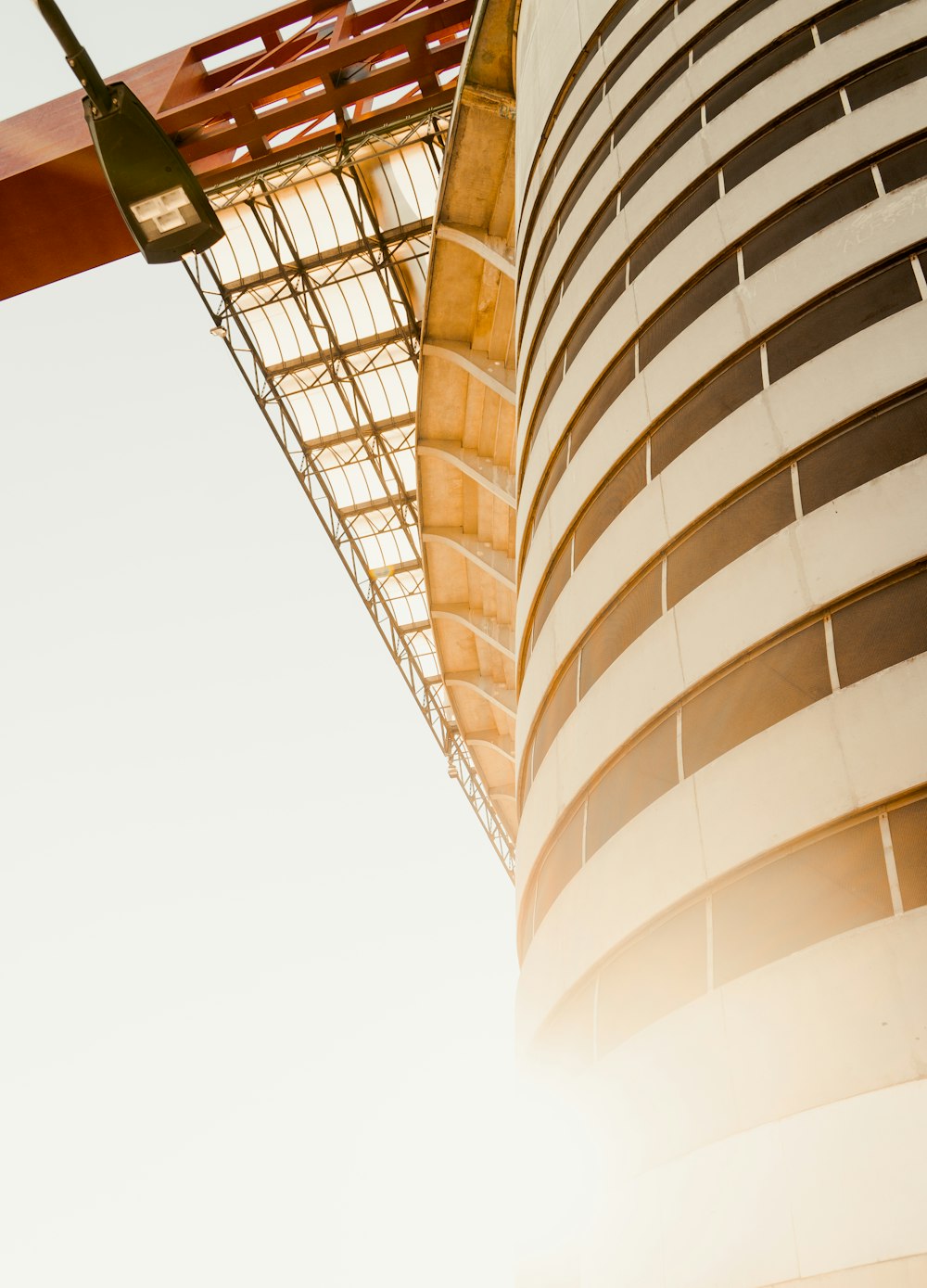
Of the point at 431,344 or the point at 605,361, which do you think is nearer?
the point at 605,361

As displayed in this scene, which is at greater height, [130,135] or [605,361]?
[605,361]

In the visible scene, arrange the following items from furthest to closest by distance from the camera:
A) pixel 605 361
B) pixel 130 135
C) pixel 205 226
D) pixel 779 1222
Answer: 1. pixel 605 361
2. pixel 205 226
3. pixel 130 135
4. pixel 779 1222

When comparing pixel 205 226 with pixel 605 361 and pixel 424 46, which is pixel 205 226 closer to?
pixel 605 361

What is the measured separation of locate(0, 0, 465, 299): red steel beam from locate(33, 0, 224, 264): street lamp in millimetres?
15165

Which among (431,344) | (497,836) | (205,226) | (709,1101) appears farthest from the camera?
(497,836)

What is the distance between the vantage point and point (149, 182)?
28.6ft

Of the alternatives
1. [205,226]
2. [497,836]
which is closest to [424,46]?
[205,226]

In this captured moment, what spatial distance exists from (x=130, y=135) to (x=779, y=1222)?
865cm

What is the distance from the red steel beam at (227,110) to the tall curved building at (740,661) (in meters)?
9.56

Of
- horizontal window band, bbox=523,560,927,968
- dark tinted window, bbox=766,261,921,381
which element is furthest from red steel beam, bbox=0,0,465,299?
horizontal window band, bbox=523,560,927,968

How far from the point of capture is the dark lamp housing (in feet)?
27.2

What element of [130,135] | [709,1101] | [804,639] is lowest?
[709,1101]

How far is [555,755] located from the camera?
11.1m

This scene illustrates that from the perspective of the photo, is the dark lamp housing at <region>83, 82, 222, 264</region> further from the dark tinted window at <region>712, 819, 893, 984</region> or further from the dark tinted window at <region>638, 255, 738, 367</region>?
the dark tinted window at <region>712, 819, 893, 984</region>
